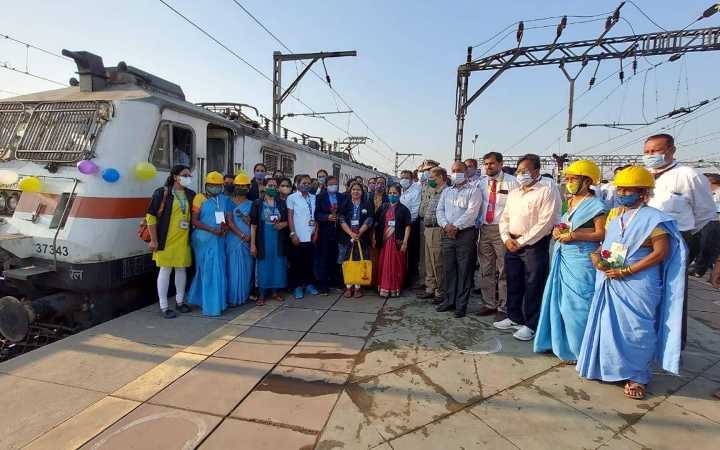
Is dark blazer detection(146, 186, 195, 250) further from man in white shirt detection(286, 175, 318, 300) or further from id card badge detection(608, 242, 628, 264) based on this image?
id card badge detection(608, 242, 628, 264)

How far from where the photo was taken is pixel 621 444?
2.37m

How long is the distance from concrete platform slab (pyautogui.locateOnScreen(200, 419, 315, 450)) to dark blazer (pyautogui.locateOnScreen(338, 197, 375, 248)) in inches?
134

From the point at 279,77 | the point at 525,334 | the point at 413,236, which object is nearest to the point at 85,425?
the point at 525,334

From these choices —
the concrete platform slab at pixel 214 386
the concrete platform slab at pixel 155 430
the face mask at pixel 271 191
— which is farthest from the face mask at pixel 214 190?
the concrete platform slab at pixel 155 430

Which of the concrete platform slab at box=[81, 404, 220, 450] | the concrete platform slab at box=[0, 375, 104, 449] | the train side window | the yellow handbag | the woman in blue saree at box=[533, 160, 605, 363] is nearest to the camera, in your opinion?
the concrete platform slab at box=[81, 404, 220, 450]

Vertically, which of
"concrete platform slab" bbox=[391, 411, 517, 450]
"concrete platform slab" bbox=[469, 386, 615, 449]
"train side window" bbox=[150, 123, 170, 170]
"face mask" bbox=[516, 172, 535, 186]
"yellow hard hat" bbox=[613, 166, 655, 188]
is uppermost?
"train side window" bbox=[150, 123, 170, 170]

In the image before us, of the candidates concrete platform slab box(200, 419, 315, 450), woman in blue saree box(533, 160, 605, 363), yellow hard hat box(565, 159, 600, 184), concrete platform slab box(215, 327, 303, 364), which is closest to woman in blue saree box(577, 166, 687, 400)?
woman in blue saree box(533, 160, 605, 363)

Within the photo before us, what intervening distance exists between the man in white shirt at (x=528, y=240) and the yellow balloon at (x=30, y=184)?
5.27 meters

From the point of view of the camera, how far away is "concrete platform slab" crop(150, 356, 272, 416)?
2752 millimetres

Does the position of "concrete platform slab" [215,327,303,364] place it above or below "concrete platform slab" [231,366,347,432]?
above

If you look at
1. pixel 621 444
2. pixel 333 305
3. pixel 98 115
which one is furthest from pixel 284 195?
pixel 621 444

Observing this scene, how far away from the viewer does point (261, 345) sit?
379cm

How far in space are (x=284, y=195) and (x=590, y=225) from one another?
12.5 feet

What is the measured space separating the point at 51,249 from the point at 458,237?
4.67 metres
